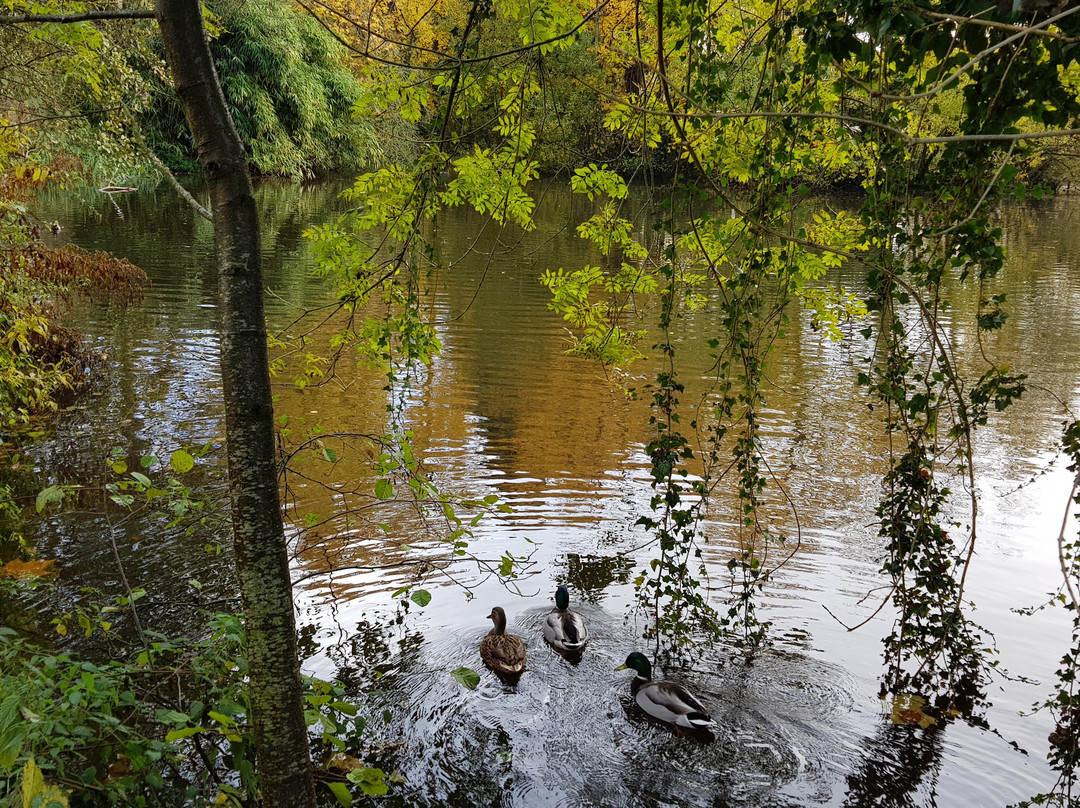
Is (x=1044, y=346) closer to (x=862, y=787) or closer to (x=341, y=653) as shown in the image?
(x=862, y=787)

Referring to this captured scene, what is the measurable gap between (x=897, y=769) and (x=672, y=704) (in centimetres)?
125

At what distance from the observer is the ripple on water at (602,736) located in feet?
13.6

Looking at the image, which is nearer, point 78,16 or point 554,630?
point 78,16

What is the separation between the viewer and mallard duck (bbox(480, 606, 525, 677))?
5164mm

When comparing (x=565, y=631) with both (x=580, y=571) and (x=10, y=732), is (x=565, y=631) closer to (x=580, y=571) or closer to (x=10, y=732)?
(x=580, y=571)

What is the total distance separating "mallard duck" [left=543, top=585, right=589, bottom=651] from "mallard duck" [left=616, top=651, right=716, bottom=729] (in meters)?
0.63

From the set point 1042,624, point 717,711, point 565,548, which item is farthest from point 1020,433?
point 717,711

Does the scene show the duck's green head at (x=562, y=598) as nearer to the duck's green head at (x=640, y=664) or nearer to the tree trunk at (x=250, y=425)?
the duck's green head at (x=640, y=664)

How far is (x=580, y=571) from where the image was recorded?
21.6 ft

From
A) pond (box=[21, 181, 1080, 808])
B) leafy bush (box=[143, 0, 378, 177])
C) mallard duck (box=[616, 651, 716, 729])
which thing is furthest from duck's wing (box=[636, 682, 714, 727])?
leafy bush (box=[143, 0, 378, 177])

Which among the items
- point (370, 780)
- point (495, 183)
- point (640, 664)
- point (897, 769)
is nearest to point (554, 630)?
point (640, 664)

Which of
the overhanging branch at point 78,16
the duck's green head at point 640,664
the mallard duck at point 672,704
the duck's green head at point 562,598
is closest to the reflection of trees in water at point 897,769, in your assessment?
the mallard duck at point 672,704

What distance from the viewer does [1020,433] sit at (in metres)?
9.78

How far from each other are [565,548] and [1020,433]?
21.3 feet
